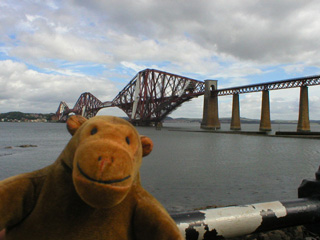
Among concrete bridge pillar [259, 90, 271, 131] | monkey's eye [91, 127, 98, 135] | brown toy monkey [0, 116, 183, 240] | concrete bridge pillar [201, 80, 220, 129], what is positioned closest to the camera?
brown toy monkey [0, 116, 183, 240]

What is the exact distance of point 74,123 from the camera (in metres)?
1.16

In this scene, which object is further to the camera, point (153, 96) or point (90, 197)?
point (153, 96)

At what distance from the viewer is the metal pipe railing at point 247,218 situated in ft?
4.85

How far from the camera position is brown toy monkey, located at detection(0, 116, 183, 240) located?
2.85ft

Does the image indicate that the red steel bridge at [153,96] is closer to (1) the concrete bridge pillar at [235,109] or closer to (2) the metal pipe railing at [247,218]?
(1) the concrete bridge pillar at [235,109]

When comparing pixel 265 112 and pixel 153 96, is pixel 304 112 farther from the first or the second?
pixel 153 96

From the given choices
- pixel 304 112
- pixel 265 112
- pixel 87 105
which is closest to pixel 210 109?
pixel 265 112

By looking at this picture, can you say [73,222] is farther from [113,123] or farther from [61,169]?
[113,123]

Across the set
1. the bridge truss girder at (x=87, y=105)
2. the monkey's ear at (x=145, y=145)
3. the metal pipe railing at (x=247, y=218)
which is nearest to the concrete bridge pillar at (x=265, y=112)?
→ the metal pipe railing at (x=247, y=218)

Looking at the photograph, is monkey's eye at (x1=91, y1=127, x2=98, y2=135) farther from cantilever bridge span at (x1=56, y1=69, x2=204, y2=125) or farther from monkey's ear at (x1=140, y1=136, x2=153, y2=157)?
cantilever bridge span at (x1=56, y1=69, x2=204, y2=125)

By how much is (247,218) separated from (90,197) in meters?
1.09

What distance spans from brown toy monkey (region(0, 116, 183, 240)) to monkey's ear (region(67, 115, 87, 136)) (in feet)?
0.20

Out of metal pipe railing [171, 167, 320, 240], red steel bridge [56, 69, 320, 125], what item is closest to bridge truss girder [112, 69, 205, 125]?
red steel bridge [56, 69, 320, 125]

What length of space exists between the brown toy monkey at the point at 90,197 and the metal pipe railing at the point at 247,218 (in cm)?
47
